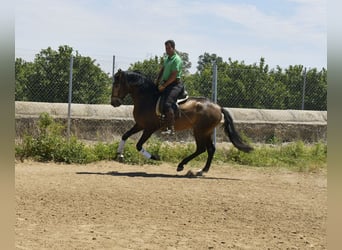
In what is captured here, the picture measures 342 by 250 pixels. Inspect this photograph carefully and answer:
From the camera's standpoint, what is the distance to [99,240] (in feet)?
16.3

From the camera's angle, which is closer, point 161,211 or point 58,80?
point 161,211

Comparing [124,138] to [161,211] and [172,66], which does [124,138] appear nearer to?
[172,66]

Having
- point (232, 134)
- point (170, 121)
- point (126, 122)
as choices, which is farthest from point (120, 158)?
point (232, 134)

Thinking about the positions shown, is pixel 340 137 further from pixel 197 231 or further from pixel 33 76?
pixel 33 76

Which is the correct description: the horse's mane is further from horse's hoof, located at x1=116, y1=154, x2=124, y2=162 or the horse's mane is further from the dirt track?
→ the dirt track

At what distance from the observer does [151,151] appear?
40.2 ft

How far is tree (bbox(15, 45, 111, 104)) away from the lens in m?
13.6

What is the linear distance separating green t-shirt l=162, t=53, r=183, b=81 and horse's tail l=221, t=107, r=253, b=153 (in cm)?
161

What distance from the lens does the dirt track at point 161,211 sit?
5.11m

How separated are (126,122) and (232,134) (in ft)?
11.2

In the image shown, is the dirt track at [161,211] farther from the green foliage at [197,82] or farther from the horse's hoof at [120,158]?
the green foliage at [197,82]

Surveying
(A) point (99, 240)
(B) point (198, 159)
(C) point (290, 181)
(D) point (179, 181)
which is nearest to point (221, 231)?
(A) point (99, 240)

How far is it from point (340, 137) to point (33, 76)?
13.1 meters

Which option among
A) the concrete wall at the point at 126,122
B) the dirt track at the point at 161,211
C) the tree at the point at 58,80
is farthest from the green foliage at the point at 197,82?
the dirt track at the point at 161,211
